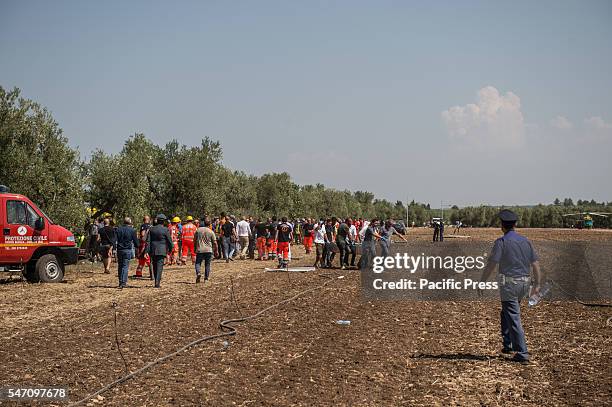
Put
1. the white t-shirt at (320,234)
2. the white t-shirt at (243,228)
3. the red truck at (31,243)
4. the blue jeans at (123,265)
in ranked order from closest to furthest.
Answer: the blue jeans at (123,265) → the red truck at (31,243) → the white t-shirt at (320,234) → the white t-shirt at (243,228)

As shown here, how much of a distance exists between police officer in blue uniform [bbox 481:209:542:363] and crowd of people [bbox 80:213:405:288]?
34.9ft

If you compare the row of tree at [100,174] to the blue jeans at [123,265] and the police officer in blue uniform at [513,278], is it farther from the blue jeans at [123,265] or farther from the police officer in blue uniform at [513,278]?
the police officer in blue uniform at [513,278]

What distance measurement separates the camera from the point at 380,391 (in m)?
7.63

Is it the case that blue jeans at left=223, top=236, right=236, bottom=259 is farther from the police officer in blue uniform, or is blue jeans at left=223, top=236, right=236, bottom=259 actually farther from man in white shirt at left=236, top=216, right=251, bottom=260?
the police officer in blue uniform

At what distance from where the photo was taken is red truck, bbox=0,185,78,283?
1895 cm

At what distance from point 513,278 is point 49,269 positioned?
15479 millimetres

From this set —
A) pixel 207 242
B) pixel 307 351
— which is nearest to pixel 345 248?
pixel 207 242

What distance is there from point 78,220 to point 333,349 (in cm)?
2264

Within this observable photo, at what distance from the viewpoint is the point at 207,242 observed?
19047mm

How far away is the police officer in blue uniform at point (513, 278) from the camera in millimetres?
9133

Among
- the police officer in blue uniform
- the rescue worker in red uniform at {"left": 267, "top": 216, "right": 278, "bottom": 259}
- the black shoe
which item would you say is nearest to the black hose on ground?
the police officer in blue uniform

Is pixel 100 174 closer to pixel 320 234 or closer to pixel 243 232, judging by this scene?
pixel 243 232

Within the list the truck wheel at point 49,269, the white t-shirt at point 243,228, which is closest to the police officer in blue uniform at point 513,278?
the truck wheel at point 49,269

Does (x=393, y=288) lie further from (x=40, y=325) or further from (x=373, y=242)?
(x=40, y=325)
